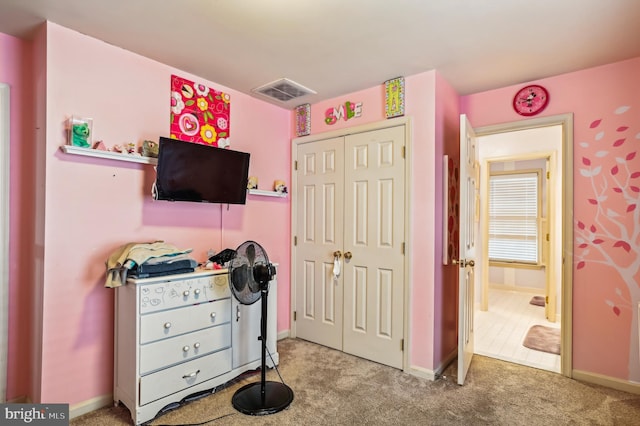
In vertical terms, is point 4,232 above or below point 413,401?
above

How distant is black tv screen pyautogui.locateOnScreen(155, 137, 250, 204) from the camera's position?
2.39 meters

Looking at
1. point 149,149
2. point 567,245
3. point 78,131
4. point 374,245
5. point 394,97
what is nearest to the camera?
point 78,131

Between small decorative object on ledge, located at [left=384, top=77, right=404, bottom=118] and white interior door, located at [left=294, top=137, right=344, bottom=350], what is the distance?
551 mm

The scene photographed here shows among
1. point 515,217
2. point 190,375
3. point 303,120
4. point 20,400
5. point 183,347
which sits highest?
point 303,120

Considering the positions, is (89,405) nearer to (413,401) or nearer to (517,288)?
(413,401)

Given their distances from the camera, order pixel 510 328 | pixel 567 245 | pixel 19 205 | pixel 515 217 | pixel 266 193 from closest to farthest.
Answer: pixel 19 205 → pixel 567 245 → pixel 266 193 → pixel 510 328 → pixel 515 217

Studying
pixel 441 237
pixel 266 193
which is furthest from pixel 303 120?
pixel 441 237

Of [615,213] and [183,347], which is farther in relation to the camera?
[615,213]

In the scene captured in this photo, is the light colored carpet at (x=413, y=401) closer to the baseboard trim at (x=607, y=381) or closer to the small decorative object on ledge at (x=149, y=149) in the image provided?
the baseboard trim at (x=607, y=381)

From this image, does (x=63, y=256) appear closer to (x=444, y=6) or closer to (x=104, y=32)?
(x=104, y=32)

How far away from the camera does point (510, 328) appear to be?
13.1 feet

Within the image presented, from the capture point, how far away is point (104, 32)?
218 cm

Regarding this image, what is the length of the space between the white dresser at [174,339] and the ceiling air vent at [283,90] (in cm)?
166

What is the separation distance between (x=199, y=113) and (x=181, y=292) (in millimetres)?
1485
